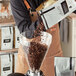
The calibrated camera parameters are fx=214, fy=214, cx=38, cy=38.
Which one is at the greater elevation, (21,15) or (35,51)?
(21,15)

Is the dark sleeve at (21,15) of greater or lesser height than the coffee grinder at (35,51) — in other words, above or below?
above

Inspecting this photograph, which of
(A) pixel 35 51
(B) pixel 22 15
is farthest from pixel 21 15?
(A) pixel 35 51

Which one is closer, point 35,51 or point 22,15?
point 35,51

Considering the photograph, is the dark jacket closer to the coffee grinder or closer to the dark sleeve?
the dark sleeve

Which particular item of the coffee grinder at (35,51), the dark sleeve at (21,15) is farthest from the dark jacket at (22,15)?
the coffee grinder at (35,51)

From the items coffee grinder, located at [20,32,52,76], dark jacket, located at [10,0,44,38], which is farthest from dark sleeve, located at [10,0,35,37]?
coffee grinder, located at [20,32,52,76]

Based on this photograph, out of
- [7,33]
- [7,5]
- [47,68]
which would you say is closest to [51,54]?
[47,68]

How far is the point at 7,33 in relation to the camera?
2.91 m

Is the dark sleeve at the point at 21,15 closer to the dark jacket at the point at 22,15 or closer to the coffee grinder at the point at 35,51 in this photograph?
the dark jacket at the point at 22,15

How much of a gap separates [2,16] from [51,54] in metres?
1.35

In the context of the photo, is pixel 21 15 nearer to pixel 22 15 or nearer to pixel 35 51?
pixel 22 15

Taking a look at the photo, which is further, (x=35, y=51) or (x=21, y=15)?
(x=21, y=15)

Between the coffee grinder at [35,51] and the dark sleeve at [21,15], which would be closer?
the coffee grinder at [35,51]

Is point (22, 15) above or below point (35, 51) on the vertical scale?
above
